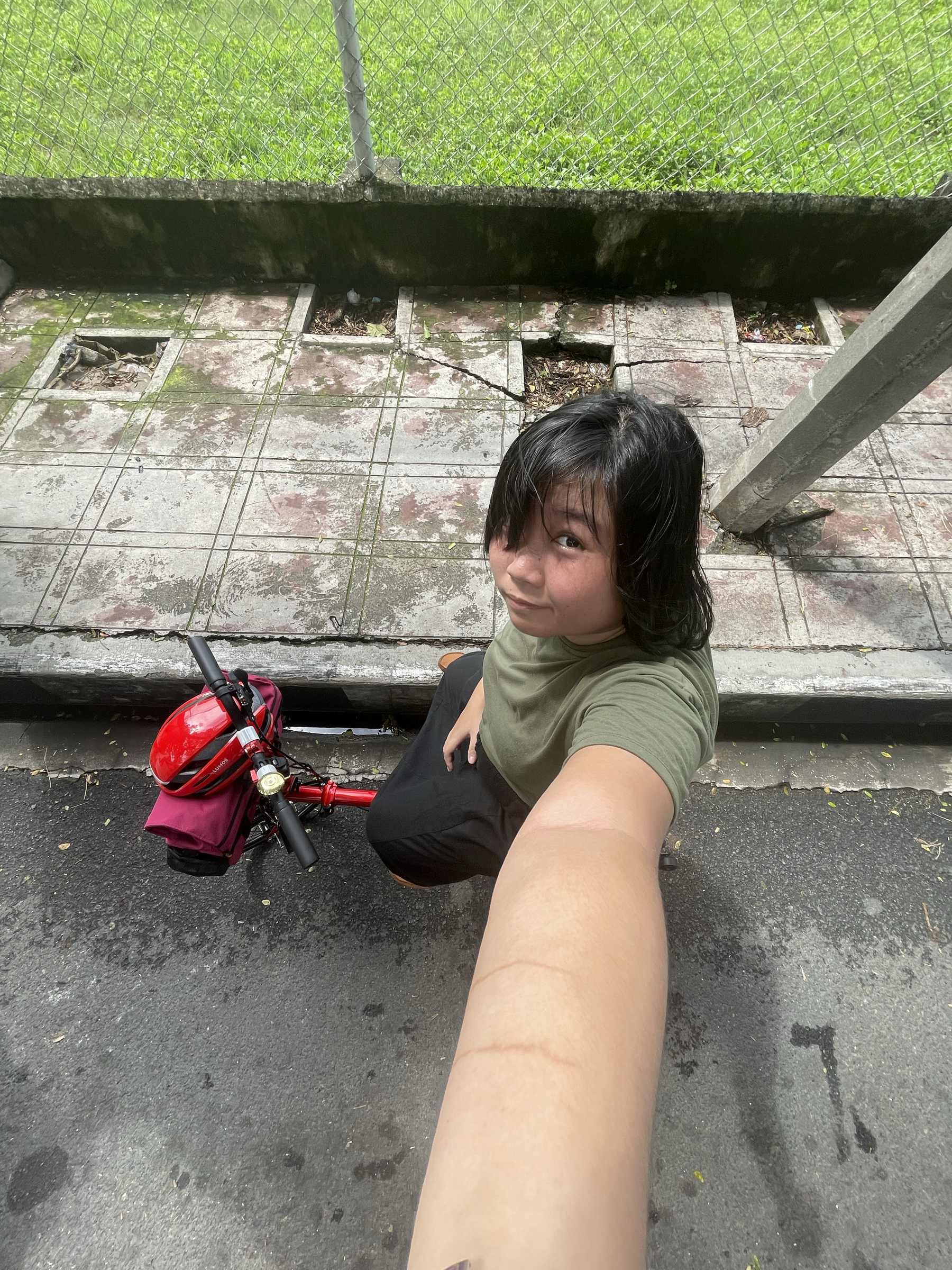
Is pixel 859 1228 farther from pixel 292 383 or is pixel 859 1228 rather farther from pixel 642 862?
pixel 292 383

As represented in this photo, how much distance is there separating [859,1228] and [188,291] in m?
6.25

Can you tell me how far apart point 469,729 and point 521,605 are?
809 millimetres

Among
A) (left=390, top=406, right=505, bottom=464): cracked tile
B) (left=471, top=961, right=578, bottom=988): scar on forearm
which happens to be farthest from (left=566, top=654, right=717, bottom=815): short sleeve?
(left=390, top=406, right=505, bottom=464): cracked tile

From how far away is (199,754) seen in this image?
187 centimetres

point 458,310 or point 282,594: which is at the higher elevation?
point 458,310

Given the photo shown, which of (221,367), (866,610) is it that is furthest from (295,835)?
Answer: (221,367)

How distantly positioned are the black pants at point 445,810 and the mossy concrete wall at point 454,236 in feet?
11.6

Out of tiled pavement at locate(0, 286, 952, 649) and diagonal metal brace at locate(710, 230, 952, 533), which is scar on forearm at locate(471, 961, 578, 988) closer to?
tiled pavement at locate(0, 286, 952, 649)

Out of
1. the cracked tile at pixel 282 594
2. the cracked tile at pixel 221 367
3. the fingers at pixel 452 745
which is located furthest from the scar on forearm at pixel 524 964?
the cracked tile at pixel 221 367

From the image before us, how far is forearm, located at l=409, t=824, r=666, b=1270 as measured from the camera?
632mm

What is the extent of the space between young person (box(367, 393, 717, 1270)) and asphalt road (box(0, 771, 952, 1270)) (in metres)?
0.85

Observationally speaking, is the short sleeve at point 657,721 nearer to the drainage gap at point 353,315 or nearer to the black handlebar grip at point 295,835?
the black handlebar grip at point 295,835

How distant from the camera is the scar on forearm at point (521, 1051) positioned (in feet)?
2.35

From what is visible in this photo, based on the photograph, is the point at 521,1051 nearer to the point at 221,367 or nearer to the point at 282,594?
the point at 282,594
